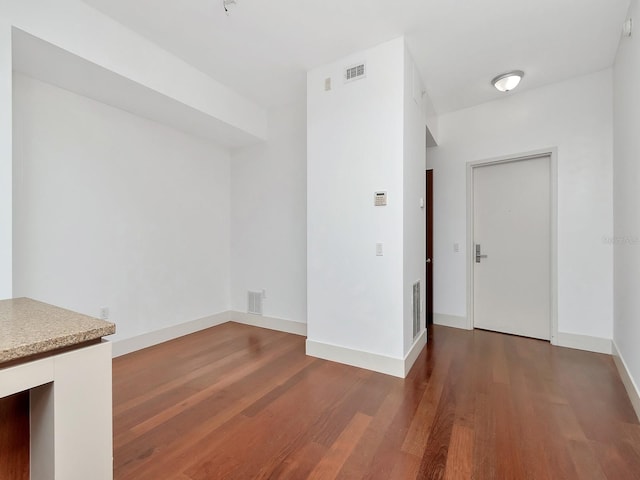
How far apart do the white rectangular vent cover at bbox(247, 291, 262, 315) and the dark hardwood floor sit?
1092 mm

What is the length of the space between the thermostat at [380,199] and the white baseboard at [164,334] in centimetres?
288

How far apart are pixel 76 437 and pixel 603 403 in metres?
3.26

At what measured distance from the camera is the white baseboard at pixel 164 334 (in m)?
Result: 3.27

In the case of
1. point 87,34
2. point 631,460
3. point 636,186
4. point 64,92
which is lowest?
point 631,460

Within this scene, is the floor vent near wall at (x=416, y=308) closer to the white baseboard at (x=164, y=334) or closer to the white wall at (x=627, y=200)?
the white wall at (x=627, y=200)

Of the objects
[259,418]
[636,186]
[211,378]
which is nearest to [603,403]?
[636,186]

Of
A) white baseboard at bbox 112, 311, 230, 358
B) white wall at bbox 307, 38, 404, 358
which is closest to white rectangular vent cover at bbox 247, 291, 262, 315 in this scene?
white baseboard at bbox 112, 311, 230, 358

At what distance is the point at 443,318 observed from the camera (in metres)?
4.30

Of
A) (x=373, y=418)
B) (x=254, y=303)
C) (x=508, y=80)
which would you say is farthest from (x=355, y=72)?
(x=254, y=303)

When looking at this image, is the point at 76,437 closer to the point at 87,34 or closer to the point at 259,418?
the point at 259,418

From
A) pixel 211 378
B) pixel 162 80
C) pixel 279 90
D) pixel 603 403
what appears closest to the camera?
pixel 603 403

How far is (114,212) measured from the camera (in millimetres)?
3256

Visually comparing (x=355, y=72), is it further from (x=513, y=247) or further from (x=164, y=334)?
(x=164, y=334)

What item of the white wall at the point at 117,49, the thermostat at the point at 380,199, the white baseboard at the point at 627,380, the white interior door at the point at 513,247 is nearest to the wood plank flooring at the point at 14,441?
the white wall at the point at 117,49
